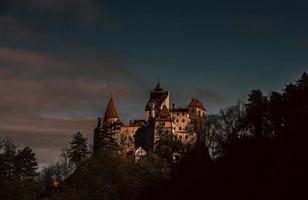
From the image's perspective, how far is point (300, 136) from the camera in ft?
110

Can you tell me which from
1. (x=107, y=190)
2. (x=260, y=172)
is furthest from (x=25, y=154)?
(x=260, y=172)

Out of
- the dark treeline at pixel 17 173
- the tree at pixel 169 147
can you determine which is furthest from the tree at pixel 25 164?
the tree at pixel 169 147

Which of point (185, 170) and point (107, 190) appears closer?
point (185, 170)

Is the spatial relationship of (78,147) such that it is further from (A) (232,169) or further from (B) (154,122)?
(A) (232,169)

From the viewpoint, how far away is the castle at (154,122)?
137000 millimetres

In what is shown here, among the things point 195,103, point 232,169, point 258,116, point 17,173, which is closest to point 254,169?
point 232,169

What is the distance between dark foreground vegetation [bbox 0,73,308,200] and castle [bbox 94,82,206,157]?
Result: 4942cm

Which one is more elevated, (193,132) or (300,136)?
(193,132)

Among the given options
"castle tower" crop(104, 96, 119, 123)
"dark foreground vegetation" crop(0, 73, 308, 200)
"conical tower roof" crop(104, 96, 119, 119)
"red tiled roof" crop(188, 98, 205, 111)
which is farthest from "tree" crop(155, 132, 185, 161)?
"conical tower roof" crop(104, 96, 119, 119)

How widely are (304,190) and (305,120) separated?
5.83 meters

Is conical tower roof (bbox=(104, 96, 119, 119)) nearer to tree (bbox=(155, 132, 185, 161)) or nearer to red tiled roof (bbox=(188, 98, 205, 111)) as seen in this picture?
red tiled roof (bbox=(188, 98, 205, 111))

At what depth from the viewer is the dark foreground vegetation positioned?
107 feet

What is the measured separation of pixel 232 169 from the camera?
39.8m

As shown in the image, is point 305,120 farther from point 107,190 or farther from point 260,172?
point 107,190
